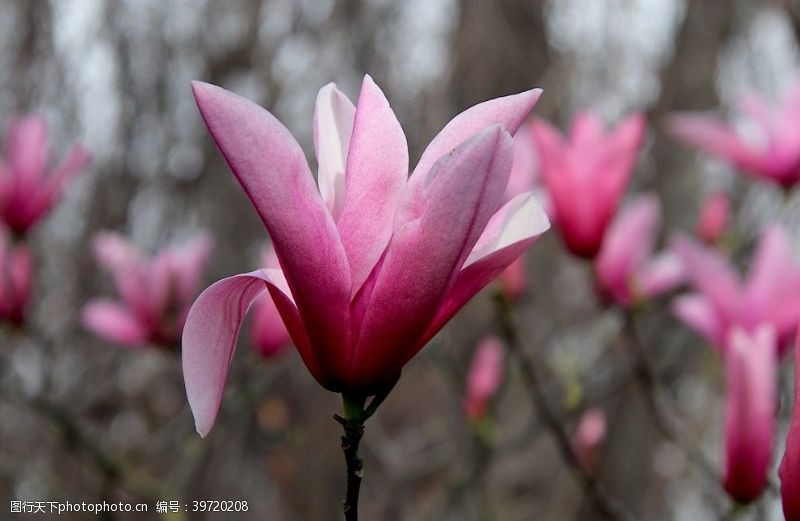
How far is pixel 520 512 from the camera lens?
9.02ft

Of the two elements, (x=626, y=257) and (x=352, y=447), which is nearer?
(x=352, y=447)

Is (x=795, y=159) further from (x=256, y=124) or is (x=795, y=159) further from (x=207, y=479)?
(x=207, y=479)

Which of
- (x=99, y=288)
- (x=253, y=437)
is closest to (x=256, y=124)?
(x=99, y=288)

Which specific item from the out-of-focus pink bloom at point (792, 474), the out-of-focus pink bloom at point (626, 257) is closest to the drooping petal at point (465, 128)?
the out-of-focus pink bloom at point (792, 474)

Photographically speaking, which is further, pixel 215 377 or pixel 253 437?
pixel 253 437

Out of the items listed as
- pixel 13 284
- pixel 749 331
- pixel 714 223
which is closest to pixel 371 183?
pixel 749 331

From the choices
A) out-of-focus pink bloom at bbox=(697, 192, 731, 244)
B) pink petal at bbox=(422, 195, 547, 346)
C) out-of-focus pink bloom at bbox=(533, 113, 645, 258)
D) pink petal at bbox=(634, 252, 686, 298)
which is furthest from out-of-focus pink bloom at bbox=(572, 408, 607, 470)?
pink petal at bbox=(422, 195, 547, 346)

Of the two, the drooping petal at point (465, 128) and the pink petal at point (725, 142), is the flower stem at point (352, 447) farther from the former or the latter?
the pink petal at point (725, 142)

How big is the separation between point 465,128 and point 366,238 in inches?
4.0

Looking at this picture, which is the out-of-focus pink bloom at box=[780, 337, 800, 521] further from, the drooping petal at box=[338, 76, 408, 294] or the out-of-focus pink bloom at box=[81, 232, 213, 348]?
the out-of-focus pink bloom at box=[81, 232, 213, 348]

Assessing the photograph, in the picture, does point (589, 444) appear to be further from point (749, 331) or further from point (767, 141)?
point (749, 331)

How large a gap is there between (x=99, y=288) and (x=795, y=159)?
2.42 metres

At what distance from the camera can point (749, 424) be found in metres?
0.82

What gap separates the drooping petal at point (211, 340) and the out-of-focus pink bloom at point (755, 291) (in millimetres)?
754
